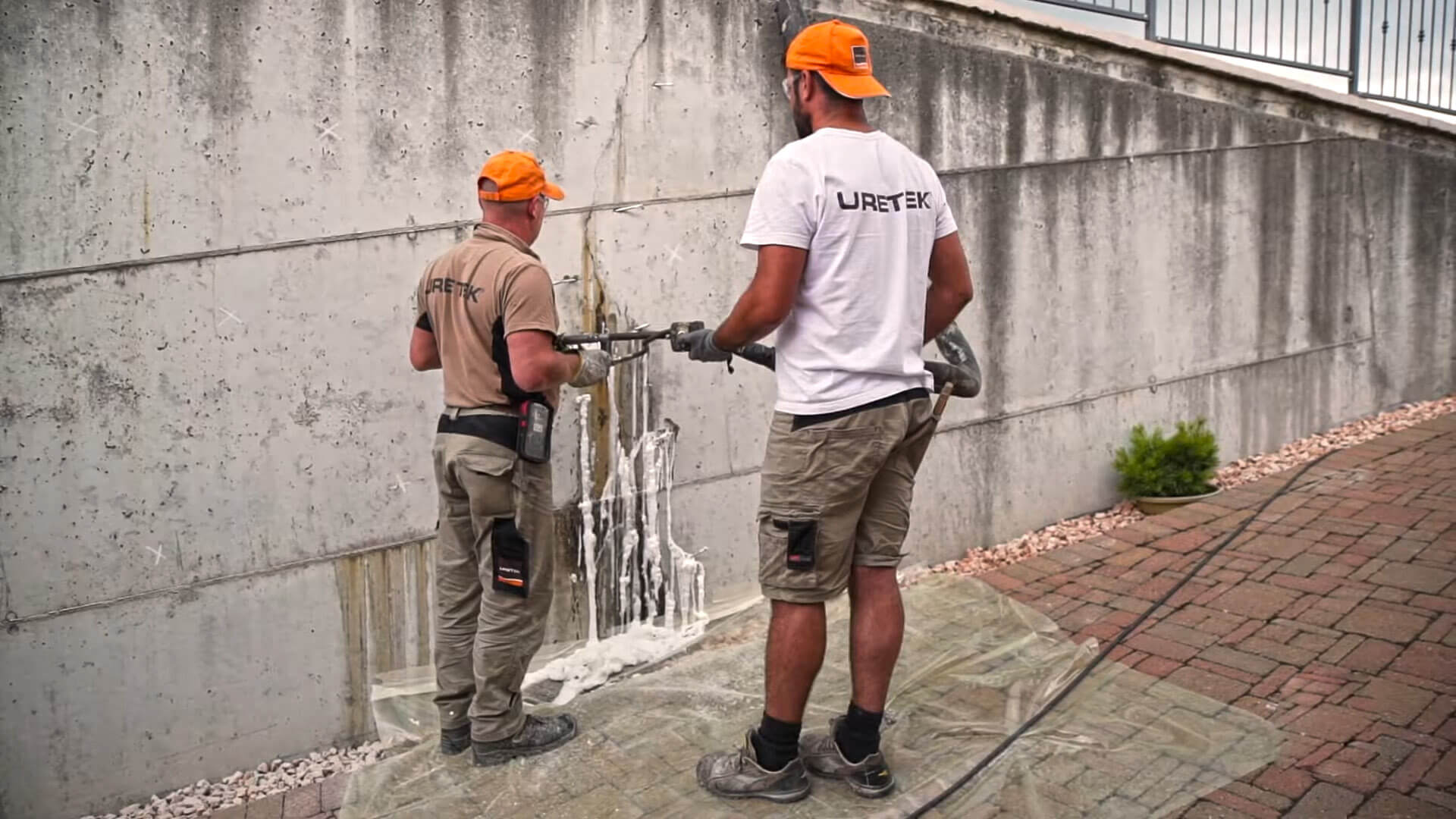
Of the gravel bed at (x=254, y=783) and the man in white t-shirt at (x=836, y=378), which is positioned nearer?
the man in white t-shirt at (x=836, y=378)

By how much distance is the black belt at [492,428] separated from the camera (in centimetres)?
320

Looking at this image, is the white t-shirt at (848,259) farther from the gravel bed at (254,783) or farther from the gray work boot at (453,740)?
the gravel bed at (254,783)

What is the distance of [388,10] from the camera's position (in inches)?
145

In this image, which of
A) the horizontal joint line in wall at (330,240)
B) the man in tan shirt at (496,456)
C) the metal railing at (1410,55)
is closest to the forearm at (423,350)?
the man in tan shirt at (496,456)

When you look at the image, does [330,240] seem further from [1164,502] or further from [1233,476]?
[1233,476]

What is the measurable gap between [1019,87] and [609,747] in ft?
11.6

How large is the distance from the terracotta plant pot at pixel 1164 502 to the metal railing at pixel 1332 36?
2.46m

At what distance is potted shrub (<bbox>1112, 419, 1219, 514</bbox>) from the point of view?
541cm

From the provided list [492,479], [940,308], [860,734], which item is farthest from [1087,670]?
[492,479]

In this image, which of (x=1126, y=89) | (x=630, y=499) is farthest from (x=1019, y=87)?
(x=630, y=499)

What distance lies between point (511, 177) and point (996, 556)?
3044 mm

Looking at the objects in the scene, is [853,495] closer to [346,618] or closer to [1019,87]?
[346,618]

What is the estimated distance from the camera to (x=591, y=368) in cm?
333

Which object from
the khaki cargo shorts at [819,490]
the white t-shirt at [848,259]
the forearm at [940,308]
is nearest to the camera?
the white t-shirt at [848,259]
